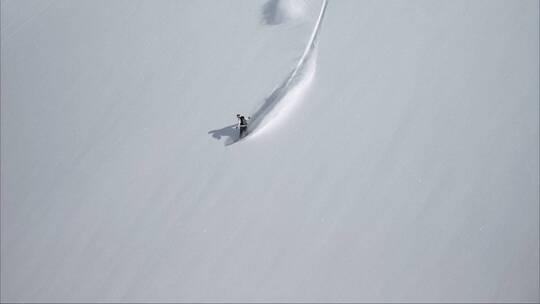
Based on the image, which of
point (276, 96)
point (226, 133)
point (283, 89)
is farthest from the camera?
point (283, 89)

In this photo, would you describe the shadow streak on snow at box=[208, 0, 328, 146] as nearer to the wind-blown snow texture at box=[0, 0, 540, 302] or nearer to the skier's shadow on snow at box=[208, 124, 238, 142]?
the skier's shadow on snow at box=[208, 124, 238, 142]

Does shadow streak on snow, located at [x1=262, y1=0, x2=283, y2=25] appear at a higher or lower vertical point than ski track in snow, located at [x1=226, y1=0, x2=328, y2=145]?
higher

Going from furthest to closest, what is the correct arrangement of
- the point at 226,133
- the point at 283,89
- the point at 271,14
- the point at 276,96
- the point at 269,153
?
the point at 271,14 < the point at 283,89 < the point at 276,96 < the point at 226,133 < the point at 269,153

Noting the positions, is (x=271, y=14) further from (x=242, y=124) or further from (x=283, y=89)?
(x=242, y=124)

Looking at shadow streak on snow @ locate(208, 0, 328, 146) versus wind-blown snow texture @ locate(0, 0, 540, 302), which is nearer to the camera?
wind-blown snow texture @ locate(0, 0, 540, 302)

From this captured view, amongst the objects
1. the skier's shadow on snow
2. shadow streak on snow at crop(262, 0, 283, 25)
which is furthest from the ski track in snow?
shadow streak on snow at crop(262, 0, 283, 25)

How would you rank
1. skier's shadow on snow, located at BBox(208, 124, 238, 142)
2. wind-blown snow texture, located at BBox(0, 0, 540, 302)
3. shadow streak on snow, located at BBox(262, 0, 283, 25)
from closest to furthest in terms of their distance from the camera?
1. wind-blown snow texture, located at BBox(0, 0, 540, 302)
2. skier's shadow on snow, located at BBox(208, 124, 238, 142)
3. shadow streak on snow, located at BBox(262, 0, 283, 25)

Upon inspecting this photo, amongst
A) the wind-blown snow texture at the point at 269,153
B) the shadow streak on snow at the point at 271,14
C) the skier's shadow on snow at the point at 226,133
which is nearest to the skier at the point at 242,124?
the skier's shadow on snow at the point at 226,133

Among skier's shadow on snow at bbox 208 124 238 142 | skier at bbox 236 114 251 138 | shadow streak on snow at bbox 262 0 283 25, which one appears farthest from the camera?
shadow streak on snow at bbox 262 0 283 25

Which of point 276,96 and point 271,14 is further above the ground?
point 271,14

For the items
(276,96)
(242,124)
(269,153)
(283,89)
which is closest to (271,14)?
(283,89)
